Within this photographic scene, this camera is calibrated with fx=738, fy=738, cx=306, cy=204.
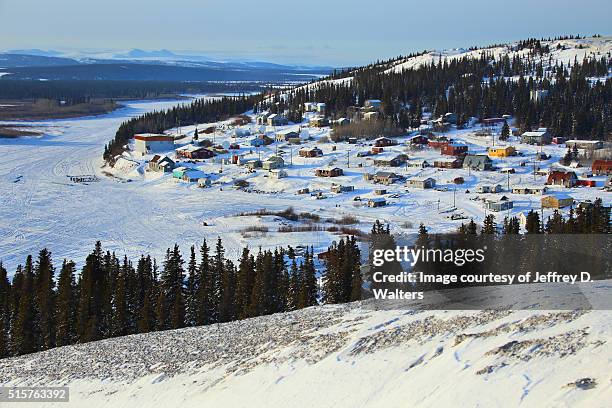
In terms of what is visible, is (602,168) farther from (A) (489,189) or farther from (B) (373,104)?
(B) (373,104)

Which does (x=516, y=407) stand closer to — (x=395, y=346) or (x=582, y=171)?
(x=395, y=346)

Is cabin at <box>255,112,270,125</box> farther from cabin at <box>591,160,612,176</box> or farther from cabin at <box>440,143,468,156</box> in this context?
cabin at <box>591,160,612,176</box>

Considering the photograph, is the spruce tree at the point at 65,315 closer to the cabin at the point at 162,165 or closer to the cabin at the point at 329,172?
the cabin at the point at 329,172

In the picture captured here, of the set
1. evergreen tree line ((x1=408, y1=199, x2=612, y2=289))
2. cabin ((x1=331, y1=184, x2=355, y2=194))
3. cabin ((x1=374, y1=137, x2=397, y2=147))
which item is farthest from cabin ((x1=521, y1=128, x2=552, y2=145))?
evergreen tree line ((x1=408, y1=199, x2=612, y2=289))

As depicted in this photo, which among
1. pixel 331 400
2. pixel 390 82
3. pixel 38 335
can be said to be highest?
pixel 390 82

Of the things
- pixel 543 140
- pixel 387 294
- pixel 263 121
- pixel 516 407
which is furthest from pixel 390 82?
pixel 516 407

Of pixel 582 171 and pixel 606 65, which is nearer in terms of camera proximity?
pixel 582 171
